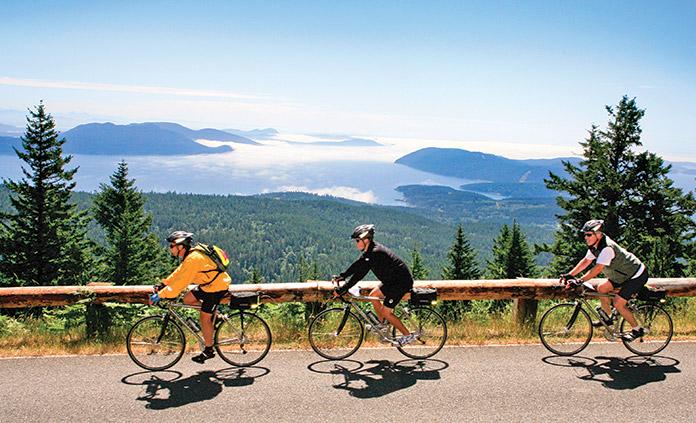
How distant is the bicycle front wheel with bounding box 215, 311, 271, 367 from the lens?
7.71 metres

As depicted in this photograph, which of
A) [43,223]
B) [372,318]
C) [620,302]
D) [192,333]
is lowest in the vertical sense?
[43,223]

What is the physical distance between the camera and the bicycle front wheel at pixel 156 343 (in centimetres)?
745

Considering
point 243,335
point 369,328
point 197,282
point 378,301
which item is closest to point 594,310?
point 378,301

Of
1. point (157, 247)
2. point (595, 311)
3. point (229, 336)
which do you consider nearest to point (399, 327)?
point (229, 336)

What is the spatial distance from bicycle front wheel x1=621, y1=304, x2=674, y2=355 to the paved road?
23 cm

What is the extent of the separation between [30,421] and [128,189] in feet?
143

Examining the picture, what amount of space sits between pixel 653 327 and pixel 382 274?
4.65m

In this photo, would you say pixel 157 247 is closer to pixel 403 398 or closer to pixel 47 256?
pixel 47 256

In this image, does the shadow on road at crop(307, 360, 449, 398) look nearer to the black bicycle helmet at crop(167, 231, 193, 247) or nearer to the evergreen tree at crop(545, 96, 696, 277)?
the black bicycle helmet at crop(167, 231, 193, 247)

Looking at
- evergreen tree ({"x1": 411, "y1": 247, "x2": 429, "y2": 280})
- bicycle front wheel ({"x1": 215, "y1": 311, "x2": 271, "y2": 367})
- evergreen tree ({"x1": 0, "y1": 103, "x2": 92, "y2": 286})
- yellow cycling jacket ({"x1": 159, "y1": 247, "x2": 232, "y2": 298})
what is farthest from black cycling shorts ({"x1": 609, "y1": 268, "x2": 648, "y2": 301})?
evergreen tree ({"x1": 411, "y1": 247, "x2": 429, "y2": 280})

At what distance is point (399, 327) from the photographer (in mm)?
8008

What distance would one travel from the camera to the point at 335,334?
8.09 m

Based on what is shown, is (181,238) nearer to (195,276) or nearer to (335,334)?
(195,276)

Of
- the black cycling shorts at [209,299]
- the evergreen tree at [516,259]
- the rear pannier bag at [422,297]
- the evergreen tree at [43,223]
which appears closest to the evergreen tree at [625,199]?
the evergreen tree at [516,259]
